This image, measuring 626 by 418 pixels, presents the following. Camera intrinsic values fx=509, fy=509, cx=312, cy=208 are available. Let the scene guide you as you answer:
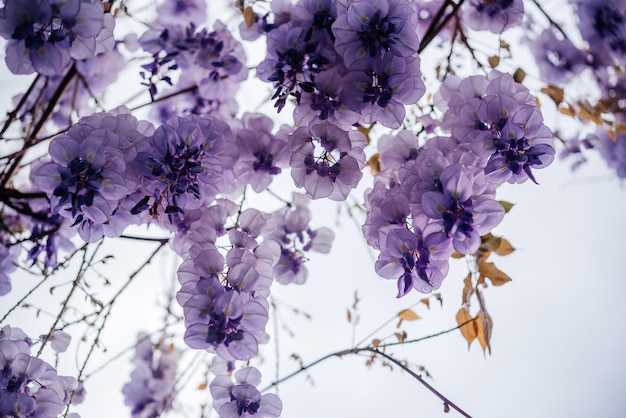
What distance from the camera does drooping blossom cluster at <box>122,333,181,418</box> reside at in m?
1.40

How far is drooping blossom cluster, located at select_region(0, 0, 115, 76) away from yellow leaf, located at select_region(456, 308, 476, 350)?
73 cm

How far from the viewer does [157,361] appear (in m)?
1.55

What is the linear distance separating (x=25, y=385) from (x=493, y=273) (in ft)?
2.57

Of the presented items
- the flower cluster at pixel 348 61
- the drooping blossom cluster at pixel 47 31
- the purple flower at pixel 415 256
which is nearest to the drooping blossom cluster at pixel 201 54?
the flower cluster at pixel 348 61

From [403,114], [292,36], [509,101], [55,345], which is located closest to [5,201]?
[55,345]

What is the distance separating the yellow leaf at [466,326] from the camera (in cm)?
90

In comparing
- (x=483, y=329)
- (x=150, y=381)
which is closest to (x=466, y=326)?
(x=483, y=329)

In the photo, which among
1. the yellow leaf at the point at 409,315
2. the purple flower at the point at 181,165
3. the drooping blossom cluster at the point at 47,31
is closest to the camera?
the drooping blossom cluster at the point at 47,31

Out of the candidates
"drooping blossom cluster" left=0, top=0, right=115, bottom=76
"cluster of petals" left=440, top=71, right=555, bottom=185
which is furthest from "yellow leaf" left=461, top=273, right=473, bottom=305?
"drooping blossom cluster" left=0, top=0, right=115, bottom=76

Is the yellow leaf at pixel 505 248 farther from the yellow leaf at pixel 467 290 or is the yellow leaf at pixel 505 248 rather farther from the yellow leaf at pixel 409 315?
the yellow leaf at pixel 409 315

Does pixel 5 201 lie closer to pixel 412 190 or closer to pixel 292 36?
pixel 292 36

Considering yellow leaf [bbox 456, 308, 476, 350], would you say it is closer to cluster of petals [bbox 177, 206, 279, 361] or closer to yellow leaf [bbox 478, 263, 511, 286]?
yellow leaf [bbox 478, 263, 511, 286]

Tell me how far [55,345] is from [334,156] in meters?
0.59

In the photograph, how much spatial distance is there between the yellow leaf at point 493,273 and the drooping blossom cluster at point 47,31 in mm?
729
